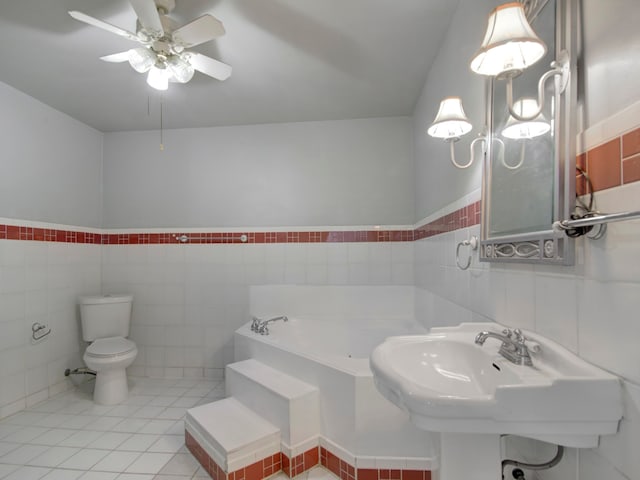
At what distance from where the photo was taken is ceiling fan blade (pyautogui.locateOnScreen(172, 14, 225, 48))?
1.52 meters

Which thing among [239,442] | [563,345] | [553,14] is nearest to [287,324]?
[239,442]

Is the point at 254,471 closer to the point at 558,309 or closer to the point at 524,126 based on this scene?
the point at 558,309

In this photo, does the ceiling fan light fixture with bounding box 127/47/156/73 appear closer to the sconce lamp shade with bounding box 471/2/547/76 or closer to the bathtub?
the sconce lamp shade with bounding box 471/2/547/76

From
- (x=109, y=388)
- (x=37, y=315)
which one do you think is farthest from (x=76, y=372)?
(x=37, y=315)

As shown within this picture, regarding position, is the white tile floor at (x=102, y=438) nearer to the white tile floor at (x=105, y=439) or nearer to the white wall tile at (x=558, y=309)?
the white tile floor at (x=105, y=439)

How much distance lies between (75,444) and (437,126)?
2752mm

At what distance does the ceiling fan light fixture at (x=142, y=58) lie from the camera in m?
1.75

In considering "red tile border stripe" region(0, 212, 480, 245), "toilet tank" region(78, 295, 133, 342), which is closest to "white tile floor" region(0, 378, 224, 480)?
"toilet tank" region(78, 295, 133, 342)

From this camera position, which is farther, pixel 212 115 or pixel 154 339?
pixel 154 339

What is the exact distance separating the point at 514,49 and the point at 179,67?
1.73m

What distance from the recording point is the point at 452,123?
146cm

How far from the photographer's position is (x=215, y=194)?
3.11 m

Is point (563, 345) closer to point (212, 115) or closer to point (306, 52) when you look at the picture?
point (306, 52)

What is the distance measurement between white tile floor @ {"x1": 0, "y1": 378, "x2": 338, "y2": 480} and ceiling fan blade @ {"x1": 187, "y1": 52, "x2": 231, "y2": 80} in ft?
7.46
